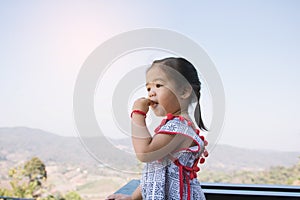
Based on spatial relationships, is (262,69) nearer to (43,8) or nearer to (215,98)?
(43,8)

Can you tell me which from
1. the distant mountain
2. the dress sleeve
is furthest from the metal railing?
the dress sleeve

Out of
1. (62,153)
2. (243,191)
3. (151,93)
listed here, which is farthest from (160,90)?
(62,153)

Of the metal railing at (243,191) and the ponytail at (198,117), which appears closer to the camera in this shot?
the ponytail at (198,117)

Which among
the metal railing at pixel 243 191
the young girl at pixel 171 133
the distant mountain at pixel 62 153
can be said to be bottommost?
the metal railing at pixel 243 191

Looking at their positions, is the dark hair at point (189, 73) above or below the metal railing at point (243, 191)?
above

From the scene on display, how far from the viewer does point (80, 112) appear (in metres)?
0.42

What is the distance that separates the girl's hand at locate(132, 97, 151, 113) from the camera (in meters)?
0.53

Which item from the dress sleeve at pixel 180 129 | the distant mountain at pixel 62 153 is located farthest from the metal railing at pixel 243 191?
the dress sleeve at pixel 180 129

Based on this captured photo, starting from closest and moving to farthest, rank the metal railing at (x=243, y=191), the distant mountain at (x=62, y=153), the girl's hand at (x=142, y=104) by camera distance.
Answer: the girl's hand at (x=142, y=104) < the metal railing at (x=243, y=191) < the distant mountain at (x=62, y=153)

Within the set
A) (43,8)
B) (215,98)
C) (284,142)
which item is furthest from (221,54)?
(215,98)

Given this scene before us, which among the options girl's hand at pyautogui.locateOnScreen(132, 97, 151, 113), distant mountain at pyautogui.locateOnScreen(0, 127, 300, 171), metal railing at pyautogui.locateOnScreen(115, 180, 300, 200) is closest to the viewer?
girl's hand at pyautogui.locateOnScreen(132, 97, 151, 113)

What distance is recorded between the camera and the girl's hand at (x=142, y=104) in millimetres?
526

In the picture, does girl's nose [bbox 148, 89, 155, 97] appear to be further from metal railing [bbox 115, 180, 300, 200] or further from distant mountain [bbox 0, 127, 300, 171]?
distant mountain [bbox 0, 127, 300, 171]

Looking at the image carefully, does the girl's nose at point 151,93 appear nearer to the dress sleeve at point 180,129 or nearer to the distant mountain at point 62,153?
the dress sleeve at point 180,129
